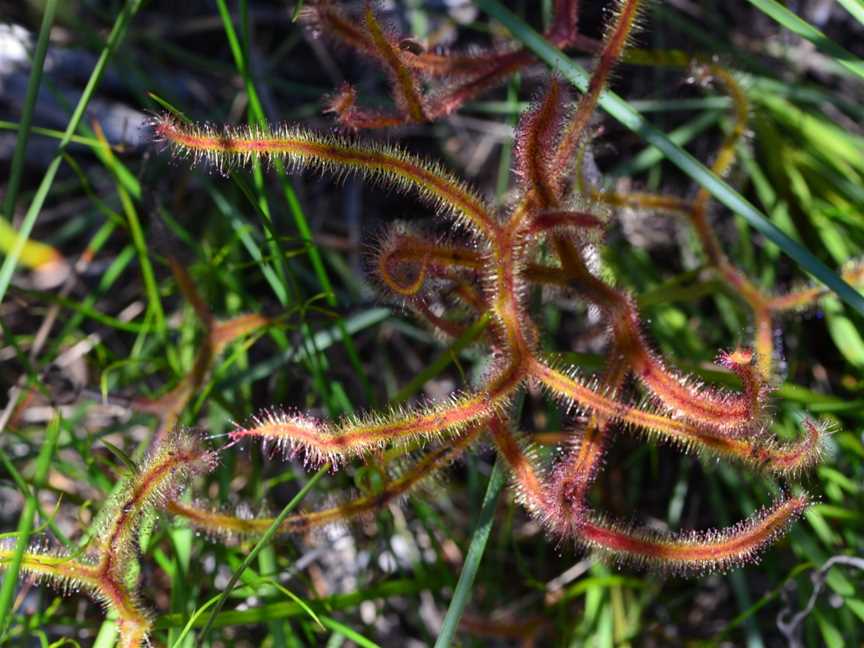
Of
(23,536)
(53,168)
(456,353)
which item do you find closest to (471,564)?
(456,353)

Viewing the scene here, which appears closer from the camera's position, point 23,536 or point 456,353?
point 23,536

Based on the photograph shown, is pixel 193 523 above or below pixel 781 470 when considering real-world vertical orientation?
below

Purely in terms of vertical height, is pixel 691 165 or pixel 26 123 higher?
pixel 691 165

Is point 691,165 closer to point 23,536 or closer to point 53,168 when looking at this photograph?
point 53,168

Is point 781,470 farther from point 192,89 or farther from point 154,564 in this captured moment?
point 192,89

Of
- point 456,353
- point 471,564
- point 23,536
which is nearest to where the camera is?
point 23,536

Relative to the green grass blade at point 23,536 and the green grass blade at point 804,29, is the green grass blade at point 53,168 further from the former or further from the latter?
the green grass blade at point 804,29

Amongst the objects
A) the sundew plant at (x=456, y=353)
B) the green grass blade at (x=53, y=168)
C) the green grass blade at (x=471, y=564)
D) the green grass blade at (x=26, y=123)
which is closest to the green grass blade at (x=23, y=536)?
the sundew plant at (x=456, y=353)

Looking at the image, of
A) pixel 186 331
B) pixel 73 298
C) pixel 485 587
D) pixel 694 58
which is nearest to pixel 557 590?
pixel 485 587

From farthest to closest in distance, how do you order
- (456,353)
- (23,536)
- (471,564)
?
(456,353) → (471,564) → (23,536)
